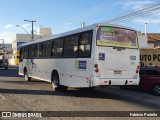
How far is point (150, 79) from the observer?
15.5 m

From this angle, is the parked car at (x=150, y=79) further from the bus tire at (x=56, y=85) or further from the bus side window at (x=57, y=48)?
the bus side window at (x=57, y=48)

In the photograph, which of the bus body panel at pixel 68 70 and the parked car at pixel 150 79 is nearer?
the bus body panel at pixel 68 70

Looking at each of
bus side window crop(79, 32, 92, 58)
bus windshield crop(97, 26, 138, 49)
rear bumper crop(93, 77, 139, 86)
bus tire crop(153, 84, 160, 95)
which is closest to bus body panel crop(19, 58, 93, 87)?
bus side window crop(79, 32, 92, 58)

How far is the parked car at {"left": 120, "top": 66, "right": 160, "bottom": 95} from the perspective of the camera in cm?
1495

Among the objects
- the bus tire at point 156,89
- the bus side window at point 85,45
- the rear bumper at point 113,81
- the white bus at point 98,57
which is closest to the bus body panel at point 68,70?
the white bus at point 98,57

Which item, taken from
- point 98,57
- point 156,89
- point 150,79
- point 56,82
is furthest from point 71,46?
point 156,89

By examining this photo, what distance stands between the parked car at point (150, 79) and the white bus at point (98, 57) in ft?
6.18

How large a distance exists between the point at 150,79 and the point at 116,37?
11.8 feet

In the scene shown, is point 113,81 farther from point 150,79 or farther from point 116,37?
point 150,79

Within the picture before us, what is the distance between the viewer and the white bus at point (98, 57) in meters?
12.5

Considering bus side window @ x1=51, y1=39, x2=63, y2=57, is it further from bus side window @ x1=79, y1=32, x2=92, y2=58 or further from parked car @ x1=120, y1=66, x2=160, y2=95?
parked car @ x1=120, y1=66, x2=160, y2=95

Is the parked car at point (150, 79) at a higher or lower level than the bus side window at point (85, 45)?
lower

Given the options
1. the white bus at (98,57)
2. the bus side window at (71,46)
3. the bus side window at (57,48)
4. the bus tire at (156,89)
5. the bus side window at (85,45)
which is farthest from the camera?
the bus side window at (57,48)

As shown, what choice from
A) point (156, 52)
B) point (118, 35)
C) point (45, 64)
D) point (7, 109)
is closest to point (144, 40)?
point (156, 52)
